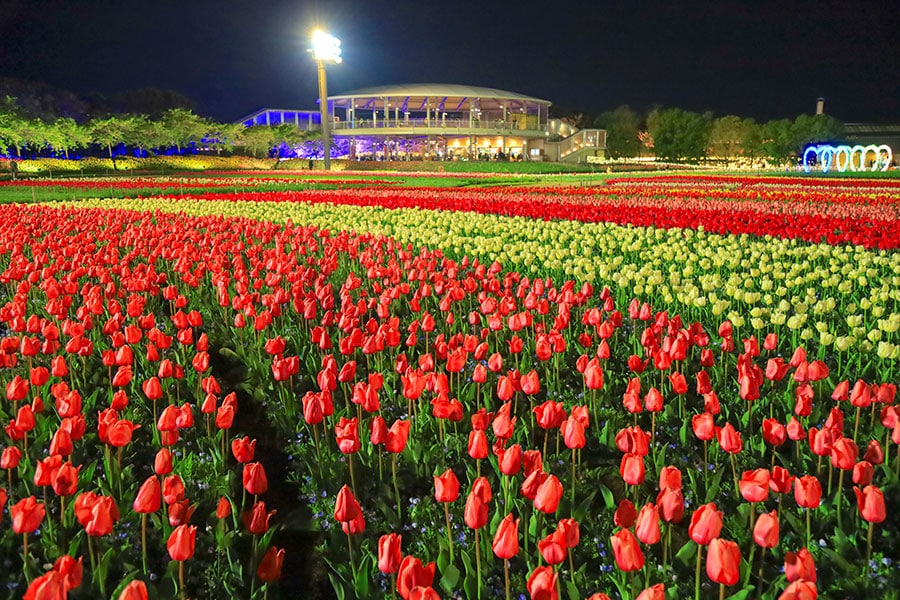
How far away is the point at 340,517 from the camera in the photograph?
84.4 inches

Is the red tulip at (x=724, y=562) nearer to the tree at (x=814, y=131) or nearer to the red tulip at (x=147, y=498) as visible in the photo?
the red tulip at (x=147, y=498)

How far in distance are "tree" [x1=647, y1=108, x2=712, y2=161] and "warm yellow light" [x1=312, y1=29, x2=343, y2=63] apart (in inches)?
2054

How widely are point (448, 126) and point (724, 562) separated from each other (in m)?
75.9

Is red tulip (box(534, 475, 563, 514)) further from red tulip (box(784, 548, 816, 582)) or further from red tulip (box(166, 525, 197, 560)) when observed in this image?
red tulip (box(166, 525, 197, 560))

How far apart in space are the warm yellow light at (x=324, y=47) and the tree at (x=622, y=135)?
56825 millimetres

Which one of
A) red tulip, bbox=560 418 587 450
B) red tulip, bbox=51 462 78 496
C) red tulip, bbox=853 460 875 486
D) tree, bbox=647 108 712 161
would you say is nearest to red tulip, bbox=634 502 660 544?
red tulip, bbox=560 418 587 450

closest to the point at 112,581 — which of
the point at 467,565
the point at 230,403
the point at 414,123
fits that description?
the point at 230,403

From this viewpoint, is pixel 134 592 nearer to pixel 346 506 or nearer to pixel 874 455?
pixel 346 506

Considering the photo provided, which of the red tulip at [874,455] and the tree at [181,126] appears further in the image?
the tree at [181,126]

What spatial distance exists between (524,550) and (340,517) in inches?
34.3

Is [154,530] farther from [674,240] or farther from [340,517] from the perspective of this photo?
[674,240]

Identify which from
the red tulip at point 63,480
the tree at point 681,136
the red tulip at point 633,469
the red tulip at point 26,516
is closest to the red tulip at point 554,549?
the red tulip at point 633,469

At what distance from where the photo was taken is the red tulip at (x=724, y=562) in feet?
5.81

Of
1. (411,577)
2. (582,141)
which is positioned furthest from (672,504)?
(582,141)
